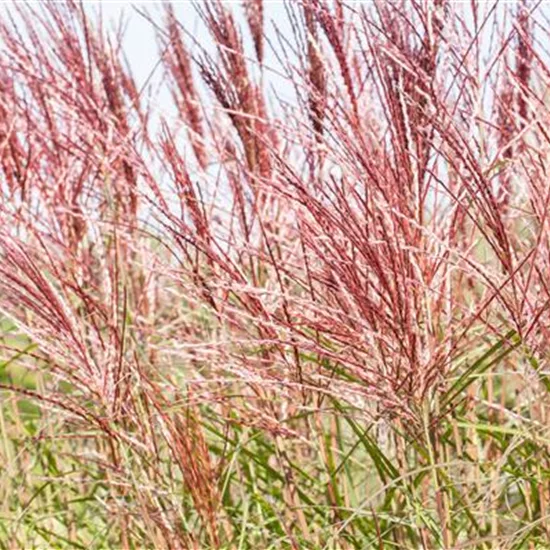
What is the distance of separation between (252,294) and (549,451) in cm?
61

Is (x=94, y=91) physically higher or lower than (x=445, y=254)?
higher

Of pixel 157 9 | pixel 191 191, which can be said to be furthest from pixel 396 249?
pixel 157 9

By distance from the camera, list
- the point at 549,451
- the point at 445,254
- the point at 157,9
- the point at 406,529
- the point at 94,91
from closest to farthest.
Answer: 1. the point at 445,254
2. the point at 549,451
3. the point at 406,529
4. the point at 94,91
5. the point at 157,9

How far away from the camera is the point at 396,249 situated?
172cm

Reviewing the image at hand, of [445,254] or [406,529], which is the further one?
[406,529]

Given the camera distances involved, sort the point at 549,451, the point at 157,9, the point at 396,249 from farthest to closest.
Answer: the point at 157,9, the point at 549,451, the point at 396,249

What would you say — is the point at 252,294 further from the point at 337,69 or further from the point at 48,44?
the point at 48,44

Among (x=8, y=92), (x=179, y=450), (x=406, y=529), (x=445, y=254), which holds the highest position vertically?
(x=8, y=92)

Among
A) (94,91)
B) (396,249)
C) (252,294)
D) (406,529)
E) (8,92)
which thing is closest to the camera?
(396,249)

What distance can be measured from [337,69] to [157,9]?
1835mm

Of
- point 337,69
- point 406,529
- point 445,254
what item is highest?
point 337,69

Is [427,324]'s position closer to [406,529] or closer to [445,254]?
[445,254]

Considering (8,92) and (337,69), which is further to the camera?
(8,92)

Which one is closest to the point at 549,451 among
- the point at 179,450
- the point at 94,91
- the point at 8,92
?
the point at 179,450
